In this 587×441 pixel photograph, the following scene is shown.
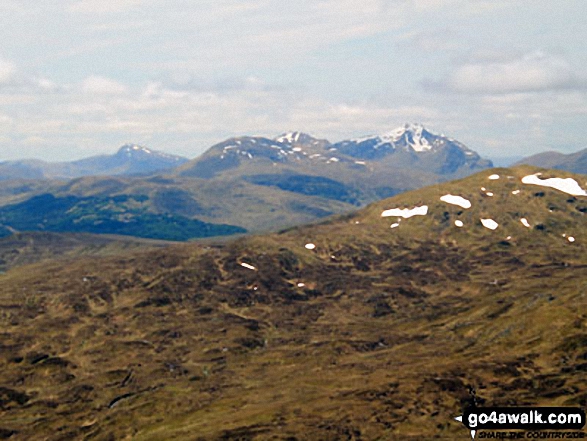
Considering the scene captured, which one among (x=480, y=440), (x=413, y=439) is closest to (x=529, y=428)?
(x=480, y=440)

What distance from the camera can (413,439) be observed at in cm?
19912

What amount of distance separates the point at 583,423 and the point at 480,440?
95.3 ft

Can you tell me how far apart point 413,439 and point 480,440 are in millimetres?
19097

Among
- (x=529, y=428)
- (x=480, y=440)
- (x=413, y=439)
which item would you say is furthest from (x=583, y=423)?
(x=413, y=439)

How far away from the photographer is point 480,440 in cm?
19600

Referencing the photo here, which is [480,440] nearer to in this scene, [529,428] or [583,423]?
[529,428]

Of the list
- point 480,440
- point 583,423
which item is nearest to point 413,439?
point 480,440

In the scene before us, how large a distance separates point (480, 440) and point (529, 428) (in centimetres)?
1466

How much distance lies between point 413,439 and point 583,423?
48.0 m

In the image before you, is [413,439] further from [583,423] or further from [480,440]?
[583,423]

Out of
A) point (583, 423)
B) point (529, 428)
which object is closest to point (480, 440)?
point (529, 428)

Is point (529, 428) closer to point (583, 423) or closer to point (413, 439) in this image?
point (583, 423)
